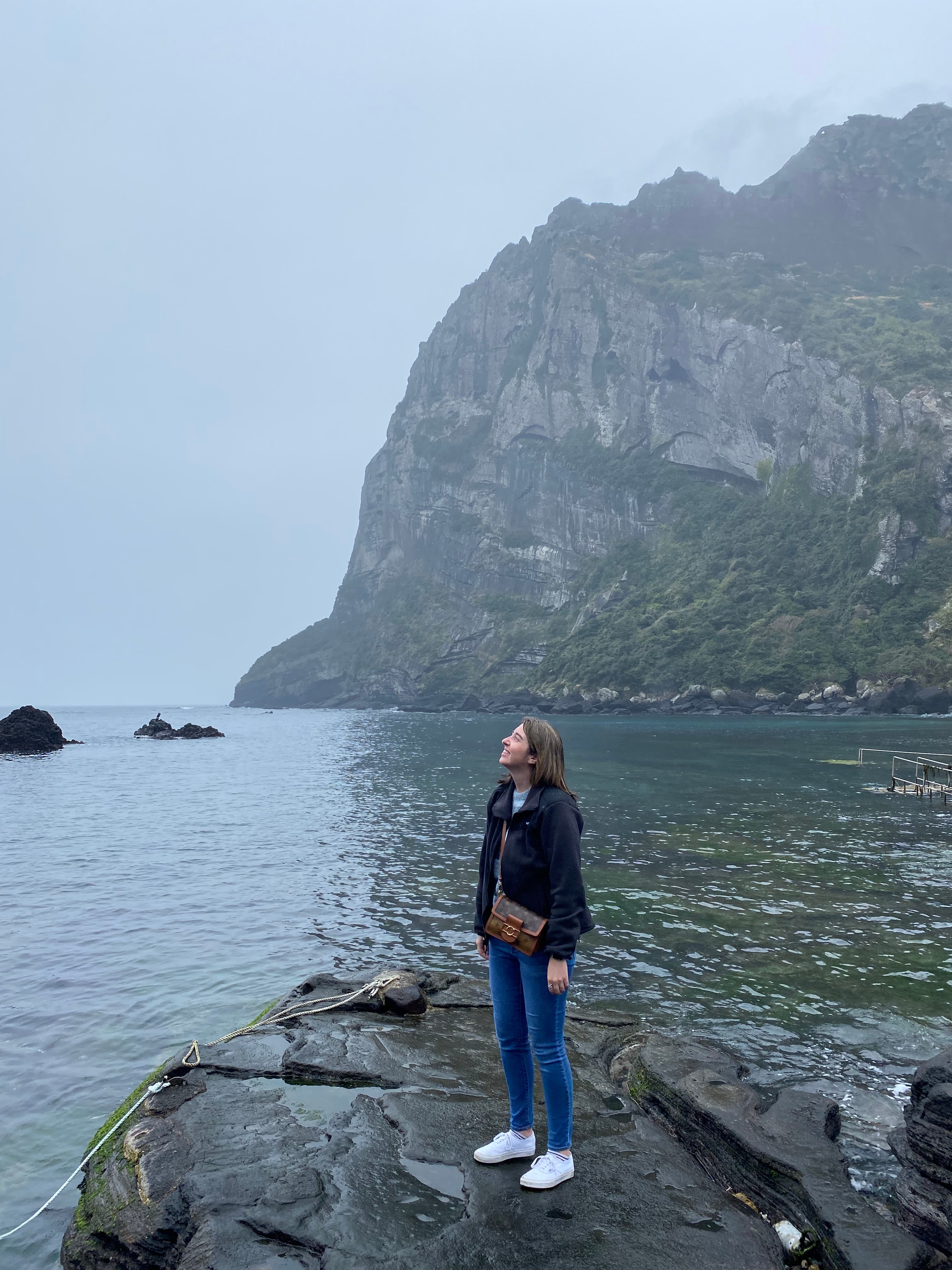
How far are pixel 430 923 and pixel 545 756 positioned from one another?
9.85 m

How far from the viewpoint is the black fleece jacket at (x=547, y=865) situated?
14.1 feet

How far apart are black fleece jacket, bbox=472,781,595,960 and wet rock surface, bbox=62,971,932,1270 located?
1.43 metres

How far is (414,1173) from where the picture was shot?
4.58 m

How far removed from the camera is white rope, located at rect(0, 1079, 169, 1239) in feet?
17.6

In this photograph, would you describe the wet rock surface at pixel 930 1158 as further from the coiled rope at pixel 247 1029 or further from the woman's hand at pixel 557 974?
the coiled rope at pixel 247 1029

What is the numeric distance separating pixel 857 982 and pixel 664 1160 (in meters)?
6.36

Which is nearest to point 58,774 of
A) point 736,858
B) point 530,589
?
point 736,858

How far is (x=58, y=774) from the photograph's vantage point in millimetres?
45031

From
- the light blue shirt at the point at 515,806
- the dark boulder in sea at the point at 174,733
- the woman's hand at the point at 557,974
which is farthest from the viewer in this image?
the dark boulder in sea at the point at 174,733

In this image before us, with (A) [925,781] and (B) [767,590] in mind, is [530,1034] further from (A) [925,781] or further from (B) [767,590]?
(B) [767,590]

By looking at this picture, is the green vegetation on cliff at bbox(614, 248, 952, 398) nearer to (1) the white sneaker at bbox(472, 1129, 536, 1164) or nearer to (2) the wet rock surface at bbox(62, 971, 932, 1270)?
(2) the wet rock surface at bbox(62, 971, 932, 1270)

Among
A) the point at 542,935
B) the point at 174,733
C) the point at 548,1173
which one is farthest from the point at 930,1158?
the point at 174,733

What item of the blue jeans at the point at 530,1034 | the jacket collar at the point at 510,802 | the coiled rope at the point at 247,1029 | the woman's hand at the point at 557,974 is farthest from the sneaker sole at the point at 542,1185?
the coiled rope at the point at 247,1029

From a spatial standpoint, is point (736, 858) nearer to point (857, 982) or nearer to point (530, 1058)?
point (857, 982)
